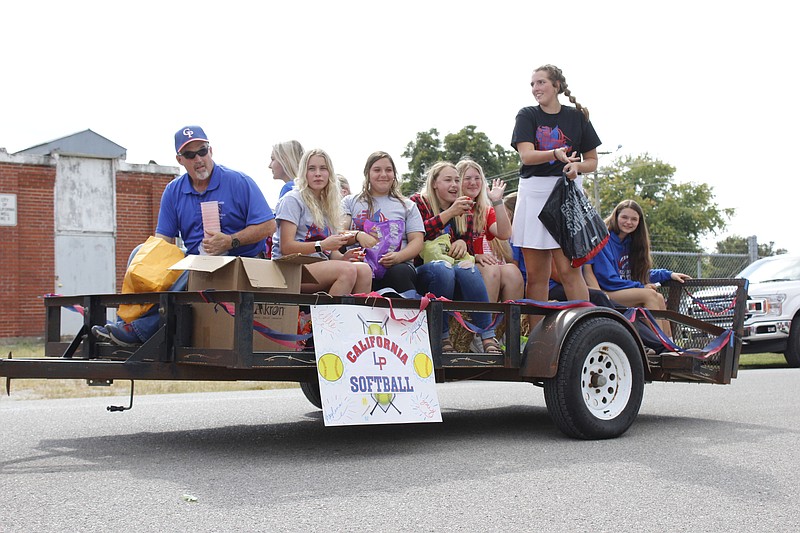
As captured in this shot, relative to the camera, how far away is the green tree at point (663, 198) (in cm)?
7188

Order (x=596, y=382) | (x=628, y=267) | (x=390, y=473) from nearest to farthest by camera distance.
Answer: (x=390, y=473), (x=596, y=382), (x=628, y=267)

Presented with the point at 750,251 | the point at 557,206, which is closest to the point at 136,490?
the point at 557,206

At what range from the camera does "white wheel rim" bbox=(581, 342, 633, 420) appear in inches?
245

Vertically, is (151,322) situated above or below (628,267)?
below

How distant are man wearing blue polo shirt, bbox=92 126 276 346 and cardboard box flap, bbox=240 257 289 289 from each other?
2.24ft

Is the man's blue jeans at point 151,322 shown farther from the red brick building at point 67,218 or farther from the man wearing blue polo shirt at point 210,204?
the red brick building at point 67,218

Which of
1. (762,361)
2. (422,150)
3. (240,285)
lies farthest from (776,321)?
(422,150)

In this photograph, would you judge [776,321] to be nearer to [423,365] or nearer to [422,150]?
[423,365]

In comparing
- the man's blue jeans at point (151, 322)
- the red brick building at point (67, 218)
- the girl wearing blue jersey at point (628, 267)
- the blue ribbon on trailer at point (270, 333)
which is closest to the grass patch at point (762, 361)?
the girl wearing blue jersey at point (628, 267)

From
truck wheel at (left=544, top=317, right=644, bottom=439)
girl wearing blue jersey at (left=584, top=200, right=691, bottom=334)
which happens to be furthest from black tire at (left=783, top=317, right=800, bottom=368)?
truck wheel at (left=544, top=317, right=644, bottom=439)

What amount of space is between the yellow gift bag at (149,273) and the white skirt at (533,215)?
2622mm

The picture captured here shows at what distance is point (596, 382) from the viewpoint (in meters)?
6.28

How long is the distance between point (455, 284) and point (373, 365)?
1167mm

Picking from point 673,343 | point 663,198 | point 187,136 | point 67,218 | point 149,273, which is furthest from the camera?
point 663,198
